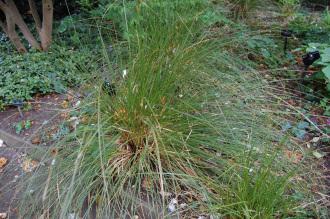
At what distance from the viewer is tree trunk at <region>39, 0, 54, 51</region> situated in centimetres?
353

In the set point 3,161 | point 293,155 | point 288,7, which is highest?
point 293,155

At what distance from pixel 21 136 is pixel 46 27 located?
148 cm

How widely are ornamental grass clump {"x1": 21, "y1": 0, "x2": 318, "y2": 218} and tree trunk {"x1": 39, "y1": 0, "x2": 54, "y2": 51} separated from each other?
5.69 ft

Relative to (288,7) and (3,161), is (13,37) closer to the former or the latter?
(3,161)

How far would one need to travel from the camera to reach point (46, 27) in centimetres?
359

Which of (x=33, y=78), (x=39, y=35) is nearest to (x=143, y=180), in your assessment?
(x=33, y=78)

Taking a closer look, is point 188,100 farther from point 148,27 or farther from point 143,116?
point 148,27

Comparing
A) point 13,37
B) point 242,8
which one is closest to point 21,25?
point 13,37

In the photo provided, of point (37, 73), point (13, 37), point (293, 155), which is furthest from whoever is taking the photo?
point (13, 37)

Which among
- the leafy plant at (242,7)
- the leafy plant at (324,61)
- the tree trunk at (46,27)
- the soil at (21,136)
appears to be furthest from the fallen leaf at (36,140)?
the leafy plant at (242,7)

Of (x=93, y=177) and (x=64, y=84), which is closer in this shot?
(x=93, y=177)

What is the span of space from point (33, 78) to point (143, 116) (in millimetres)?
1464

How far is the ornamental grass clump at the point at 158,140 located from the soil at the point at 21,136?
22 cm

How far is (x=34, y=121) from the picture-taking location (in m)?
2.63
